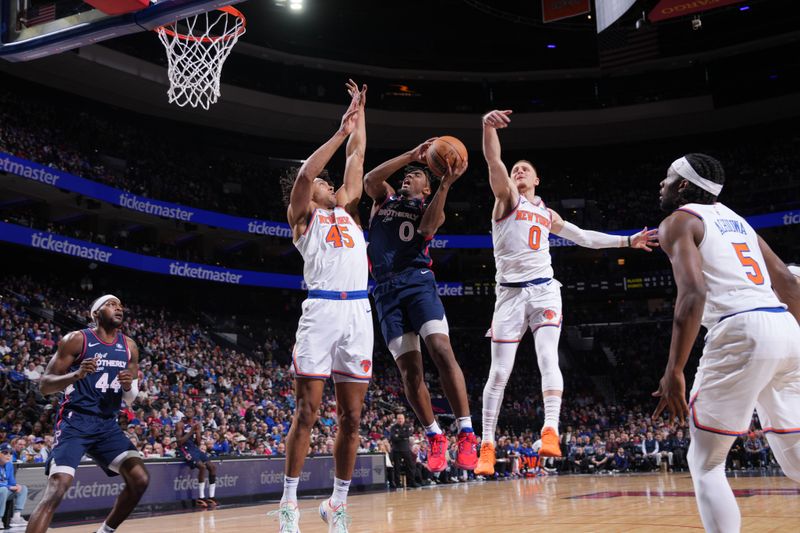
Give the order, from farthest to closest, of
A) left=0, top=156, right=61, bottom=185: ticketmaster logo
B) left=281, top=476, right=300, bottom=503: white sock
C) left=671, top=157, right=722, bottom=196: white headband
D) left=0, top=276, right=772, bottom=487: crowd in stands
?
left=0, top=156, right=61, bottom=185: ticketmaster logo < left=0, top=276, right=772, bottom=487: crowd in stands < left=281, top=476, right=300, bottom=503: white sock < left=671, top=157, right=722, bottom=196: white headband

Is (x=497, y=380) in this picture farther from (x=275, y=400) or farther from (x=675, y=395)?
(x=275, y=400)

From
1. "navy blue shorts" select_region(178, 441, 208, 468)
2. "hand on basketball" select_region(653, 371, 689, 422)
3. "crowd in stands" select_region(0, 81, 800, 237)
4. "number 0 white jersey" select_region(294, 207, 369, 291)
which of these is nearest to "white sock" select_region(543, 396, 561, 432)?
"number 0 white jersey" select_region(294, 207, 369, 291)

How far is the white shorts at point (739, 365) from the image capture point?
3.88m

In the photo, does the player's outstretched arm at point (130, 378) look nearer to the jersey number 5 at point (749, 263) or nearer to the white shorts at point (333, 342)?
the white shorts at point (333, 342)

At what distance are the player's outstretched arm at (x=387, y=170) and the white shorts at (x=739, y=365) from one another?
312cm

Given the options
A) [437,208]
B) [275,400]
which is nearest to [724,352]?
[437,208]

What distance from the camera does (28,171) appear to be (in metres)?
21.4

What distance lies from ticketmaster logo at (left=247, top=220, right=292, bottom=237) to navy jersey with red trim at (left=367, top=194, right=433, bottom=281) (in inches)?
843

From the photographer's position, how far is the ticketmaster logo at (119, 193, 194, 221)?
24.4 metres

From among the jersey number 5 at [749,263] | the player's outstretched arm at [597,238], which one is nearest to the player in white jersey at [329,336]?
the player's outstretched arm at [597,238]

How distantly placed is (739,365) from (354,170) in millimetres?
3391

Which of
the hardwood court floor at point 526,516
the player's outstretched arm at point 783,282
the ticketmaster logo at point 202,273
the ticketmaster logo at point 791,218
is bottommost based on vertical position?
the hardwood court floor at point 526,516

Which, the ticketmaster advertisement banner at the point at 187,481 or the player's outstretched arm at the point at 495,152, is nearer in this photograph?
the player's outstretched arm at the point at 495,152

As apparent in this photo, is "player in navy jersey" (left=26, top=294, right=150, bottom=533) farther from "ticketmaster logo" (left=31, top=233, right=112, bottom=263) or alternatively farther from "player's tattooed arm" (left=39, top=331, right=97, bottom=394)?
"ticketmaster logo" (left=31, top=233, right=112, bottom=263)
